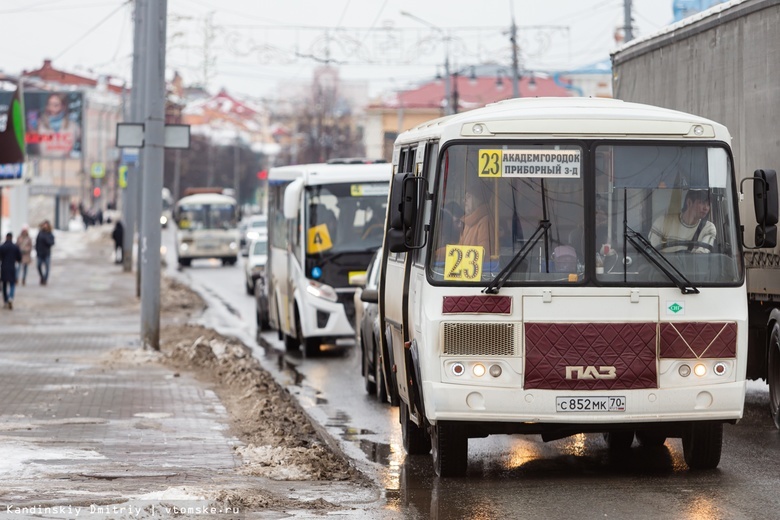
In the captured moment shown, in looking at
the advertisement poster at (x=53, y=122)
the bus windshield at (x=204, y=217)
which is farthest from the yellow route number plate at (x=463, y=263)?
the advertisement poster at (x=53, y=122)

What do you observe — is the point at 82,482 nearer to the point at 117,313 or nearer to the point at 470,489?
the point at 470,489

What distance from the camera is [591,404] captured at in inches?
359

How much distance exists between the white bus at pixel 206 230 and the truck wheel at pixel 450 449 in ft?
161

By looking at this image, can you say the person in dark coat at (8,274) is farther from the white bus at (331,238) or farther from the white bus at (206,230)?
the white bus at (206,230)

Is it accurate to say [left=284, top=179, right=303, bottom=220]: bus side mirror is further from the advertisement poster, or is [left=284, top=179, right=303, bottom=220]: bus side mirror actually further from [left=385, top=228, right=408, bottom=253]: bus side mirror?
the advertisement poster

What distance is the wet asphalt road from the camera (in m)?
8.31

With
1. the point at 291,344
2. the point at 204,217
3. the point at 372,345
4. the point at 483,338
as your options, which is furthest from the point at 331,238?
the point at 204,217

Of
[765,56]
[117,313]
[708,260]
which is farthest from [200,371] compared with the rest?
[117,313]

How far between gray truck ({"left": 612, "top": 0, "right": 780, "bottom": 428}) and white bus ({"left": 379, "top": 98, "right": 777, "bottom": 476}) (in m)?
2.05

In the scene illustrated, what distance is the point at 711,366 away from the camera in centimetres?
923

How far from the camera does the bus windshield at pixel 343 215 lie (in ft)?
67.1

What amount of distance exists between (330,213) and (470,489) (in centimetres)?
1166

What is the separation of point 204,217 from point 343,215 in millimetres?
39236

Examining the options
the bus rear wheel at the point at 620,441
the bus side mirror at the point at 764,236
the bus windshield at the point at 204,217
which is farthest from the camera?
the bus windshield at the point at 204,217
